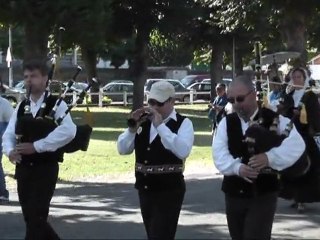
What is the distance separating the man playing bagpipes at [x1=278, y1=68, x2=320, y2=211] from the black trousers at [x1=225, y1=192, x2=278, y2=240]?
135 inches

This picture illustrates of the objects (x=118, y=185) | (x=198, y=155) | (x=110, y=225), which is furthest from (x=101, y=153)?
(x=110, y=225)

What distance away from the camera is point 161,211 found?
6414 millimetres

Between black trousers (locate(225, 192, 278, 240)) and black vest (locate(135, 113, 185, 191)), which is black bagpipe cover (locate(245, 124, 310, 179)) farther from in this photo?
black vest (locate(135, 113, 185, 191))

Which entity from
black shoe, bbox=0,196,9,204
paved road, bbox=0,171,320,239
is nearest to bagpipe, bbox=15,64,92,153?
paved road, bbox=0,171,320,239

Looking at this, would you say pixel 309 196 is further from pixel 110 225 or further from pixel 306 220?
pixel 110 225

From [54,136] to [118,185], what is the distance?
690 cm

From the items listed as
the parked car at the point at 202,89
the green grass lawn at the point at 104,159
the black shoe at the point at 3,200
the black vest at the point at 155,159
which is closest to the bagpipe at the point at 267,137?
the black vest at the point at 155,159

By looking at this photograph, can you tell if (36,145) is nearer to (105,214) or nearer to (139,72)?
(105,214)

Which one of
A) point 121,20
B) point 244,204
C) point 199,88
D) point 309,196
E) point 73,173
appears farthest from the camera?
point 199,88

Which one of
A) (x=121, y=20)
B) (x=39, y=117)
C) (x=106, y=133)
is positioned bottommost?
(x=106, y=133)

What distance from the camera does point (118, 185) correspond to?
44.9 feet

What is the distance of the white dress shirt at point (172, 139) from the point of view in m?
6.32

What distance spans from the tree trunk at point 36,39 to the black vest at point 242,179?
4.17 meters

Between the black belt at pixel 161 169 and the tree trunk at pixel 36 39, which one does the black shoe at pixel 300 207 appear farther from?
the black belt at pixel 161 169
